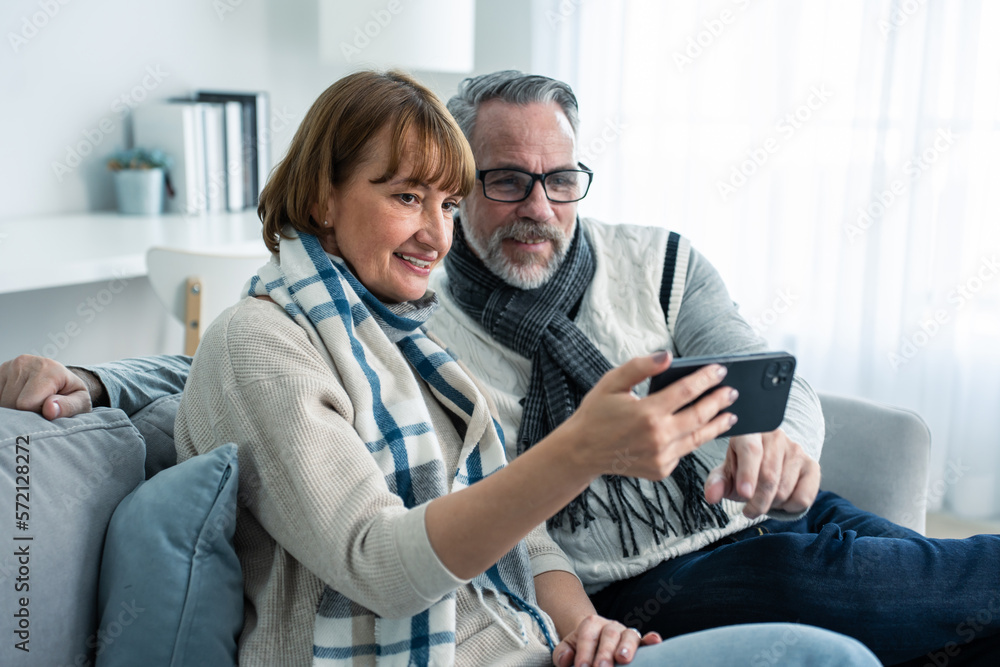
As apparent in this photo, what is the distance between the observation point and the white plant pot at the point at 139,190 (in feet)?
8.04

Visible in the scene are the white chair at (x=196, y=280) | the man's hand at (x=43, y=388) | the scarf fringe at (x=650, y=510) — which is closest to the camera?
the man's hand at (x=43, y=388)

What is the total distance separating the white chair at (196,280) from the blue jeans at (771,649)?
138 centimetres

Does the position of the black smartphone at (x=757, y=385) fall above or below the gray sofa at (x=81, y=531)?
above

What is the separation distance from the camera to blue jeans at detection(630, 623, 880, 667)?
820 mm

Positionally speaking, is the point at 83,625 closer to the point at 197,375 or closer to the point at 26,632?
→ the point at 26,632

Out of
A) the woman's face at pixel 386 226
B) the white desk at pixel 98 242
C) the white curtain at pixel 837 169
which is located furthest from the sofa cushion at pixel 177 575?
the white curtain at pixel 837 169

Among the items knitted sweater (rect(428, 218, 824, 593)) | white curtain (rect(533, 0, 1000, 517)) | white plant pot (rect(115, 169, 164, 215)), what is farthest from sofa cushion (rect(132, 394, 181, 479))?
white curtain (rect(533, 0, 1000, 517))

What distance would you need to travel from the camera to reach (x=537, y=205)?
4.60ft

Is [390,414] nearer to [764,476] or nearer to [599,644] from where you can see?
[599,644]

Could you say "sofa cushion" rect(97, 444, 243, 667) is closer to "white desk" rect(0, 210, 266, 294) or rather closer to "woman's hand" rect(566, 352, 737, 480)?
"woman's hand" rect(566, 352, 737, 480)

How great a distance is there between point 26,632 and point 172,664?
0.46 feet

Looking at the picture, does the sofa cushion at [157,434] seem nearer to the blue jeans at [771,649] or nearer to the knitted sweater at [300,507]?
the knitted sweater at [300,507]

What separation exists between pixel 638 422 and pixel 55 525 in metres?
0.61

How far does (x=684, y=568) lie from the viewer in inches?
45.7
